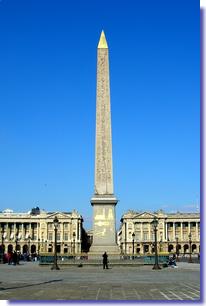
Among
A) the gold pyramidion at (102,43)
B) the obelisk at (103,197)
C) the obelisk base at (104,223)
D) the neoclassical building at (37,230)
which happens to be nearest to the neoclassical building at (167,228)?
the neoclassical building at (37,230)

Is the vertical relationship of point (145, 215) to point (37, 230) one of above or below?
above

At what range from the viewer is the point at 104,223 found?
37219mm

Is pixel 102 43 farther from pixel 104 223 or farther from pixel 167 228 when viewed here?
pixel 167 228

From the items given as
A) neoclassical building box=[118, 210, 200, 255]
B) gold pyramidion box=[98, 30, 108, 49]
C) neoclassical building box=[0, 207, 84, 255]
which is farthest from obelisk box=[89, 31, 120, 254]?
neoclassical building box=[118, 210, 200, 255]

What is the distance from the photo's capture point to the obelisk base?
3703cm

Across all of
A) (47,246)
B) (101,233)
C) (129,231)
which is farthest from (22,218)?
(101,233)

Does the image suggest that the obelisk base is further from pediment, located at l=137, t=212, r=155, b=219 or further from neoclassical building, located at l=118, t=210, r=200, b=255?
pediment, located at l=137, t=212, r=155, b=219

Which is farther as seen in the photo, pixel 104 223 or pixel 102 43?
pixel 102 43

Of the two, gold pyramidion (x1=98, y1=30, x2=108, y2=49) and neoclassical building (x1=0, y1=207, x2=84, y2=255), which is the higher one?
gold pyramidion (x1=98, y1=30, x2=108, y2=49)

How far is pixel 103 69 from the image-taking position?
38.7m

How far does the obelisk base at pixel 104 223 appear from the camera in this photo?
37.0 meters

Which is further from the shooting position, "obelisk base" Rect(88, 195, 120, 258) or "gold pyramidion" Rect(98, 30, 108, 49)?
"gold pyramidion" Rect(98, 30, 108, 49)

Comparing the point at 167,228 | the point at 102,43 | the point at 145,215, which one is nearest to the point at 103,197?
the point at 102,43

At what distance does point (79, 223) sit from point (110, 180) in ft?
371
